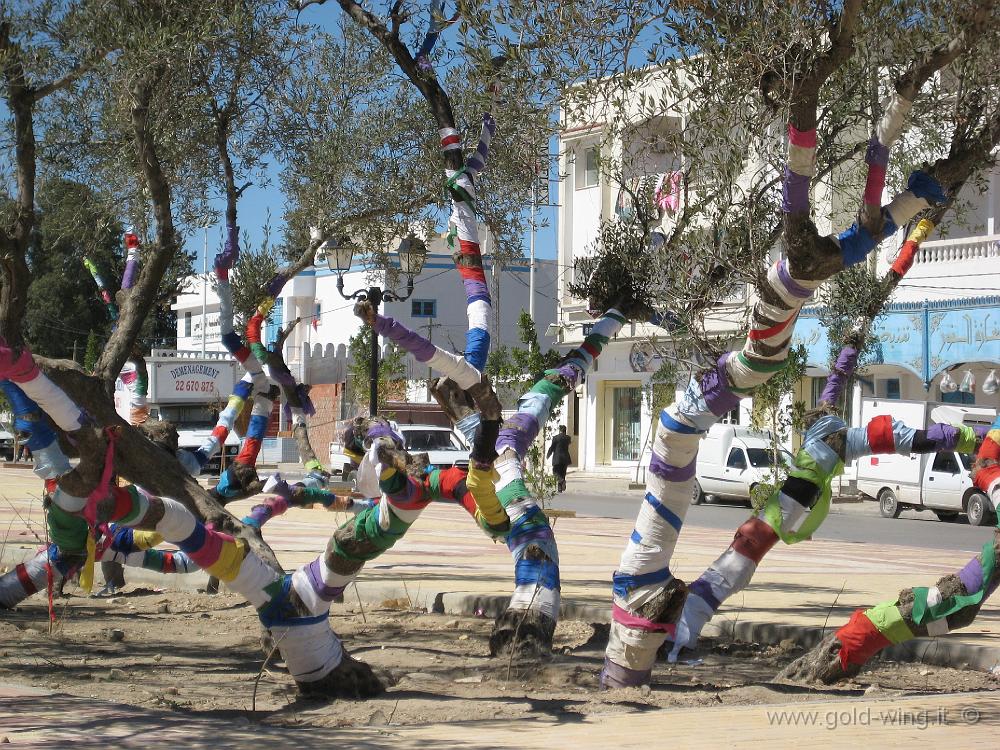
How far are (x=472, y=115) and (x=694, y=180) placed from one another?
6.75 ft

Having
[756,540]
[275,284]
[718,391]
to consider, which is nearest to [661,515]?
[718,391]

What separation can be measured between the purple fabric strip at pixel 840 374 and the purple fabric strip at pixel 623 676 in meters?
2.95

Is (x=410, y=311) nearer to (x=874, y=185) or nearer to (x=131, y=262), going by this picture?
(x=131, y=262)

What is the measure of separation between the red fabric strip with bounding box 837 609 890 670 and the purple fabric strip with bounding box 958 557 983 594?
570mm

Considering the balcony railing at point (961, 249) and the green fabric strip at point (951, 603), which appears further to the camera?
the balcony railing at point (961, 249)

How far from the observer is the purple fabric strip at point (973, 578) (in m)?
7.15

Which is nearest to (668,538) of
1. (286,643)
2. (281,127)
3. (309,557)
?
(286,643)

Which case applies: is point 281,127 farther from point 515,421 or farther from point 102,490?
point 102,490

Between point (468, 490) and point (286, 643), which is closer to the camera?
point (286, 643)

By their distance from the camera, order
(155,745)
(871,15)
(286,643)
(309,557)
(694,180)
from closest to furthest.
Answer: (155,745) < (286,643) < (871,15) < (694,180) < (309,557)

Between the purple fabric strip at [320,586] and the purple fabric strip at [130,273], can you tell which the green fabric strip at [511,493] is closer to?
the purple fabric strip at [320,586]

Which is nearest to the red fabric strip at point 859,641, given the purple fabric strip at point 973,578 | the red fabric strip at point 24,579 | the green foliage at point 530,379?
the purple fabric strip at point 973,578

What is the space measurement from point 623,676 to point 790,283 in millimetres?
2494

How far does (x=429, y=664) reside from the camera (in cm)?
828
